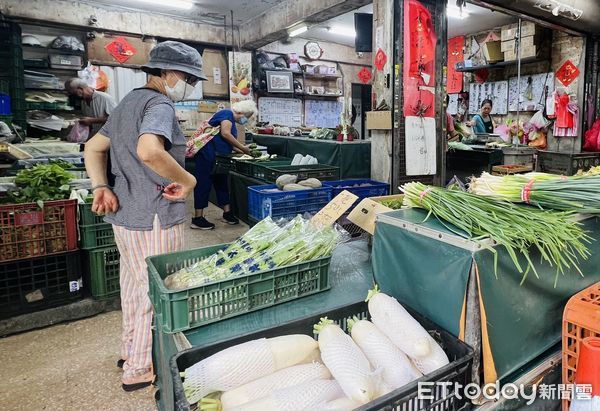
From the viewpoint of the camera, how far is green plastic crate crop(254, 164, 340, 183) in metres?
3.85

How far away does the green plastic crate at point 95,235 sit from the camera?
2820mm

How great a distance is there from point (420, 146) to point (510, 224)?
3059mm

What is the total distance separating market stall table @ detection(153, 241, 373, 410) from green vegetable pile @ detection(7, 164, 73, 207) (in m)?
1.76

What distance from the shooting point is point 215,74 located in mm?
8547

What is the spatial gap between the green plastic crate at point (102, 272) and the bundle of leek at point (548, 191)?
2.49m

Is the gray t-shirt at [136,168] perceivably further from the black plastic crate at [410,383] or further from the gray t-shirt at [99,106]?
the gray t-shirt at [99,106]

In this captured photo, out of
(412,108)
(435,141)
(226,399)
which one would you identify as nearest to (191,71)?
(226,399)

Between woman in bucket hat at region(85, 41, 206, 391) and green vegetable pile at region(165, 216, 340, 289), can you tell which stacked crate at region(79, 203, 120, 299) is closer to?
woman in bucket hat at region(85, 41, 206, 391)

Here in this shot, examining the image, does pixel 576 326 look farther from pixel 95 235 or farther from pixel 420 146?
pixel 420 146

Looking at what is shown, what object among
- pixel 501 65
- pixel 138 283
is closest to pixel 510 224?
pixel 138 283

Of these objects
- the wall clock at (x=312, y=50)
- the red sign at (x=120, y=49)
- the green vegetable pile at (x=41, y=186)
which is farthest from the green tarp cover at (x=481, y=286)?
the wall clock at (x=312, y=50)

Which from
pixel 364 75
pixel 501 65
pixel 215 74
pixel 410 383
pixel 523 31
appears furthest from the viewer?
pixel 364 75

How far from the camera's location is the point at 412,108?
4.01 m

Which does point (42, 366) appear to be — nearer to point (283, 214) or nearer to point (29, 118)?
point (283, 214)
